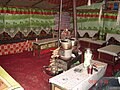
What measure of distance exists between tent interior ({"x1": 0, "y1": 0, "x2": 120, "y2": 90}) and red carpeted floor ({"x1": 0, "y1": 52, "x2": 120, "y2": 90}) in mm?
187

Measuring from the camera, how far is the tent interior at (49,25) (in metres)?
5.54

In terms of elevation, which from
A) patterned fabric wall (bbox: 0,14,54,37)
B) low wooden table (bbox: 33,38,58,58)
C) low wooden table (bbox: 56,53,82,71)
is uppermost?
patterned fabric wall (bbox: 0,14,54,37)

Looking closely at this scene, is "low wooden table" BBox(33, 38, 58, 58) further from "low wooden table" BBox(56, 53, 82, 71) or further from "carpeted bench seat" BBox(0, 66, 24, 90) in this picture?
"carpeted bench seat" BBox(0, 66, 24, 90)

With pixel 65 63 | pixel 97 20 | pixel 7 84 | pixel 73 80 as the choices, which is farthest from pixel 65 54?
pixel 97 20

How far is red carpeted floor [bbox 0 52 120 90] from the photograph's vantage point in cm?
366

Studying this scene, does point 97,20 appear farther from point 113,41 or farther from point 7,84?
point 7,84

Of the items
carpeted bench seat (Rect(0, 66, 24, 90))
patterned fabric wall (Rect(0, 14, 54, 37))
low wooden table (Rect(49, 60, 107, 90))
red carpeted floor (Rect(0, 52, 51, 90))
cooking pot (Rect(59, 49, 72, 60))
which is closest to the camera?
carpeted bench seat (Rect(0, 66, 24, 90))

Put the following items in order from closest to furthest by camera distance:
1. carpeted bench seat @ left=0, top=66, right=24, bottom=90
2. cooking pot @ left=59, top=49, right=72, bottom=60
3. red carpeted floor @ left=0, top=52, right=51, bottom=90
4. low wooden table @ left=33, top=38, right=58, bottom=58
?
carpeted bench seat @ left=0, top=66, right=24, bottom=90 < cooking pot @ left=59, top=49, right=72, bottom=60 < red carpeted floor @ left=0, top=52, right=51, bottom=90 < low wooden table @ left=33, top=38, right=58, bottom=58

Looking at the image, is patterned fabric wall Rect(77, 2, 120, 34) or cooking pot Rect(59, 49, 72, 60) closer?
cooking pot Rect(59, 49, 72, 60)

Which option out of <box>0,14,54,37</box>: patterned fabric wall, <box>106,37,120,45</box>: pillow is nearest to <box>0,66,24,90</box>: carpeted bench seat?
<box>0,14,54,37</box>: patterned fabric wall

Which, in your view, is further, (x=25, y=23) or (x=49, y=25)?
(x=49, y=25)

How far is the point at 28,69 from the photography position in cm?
452

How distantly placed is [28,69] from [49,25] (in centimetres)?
322

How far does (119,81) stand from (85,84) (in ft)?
2.07
